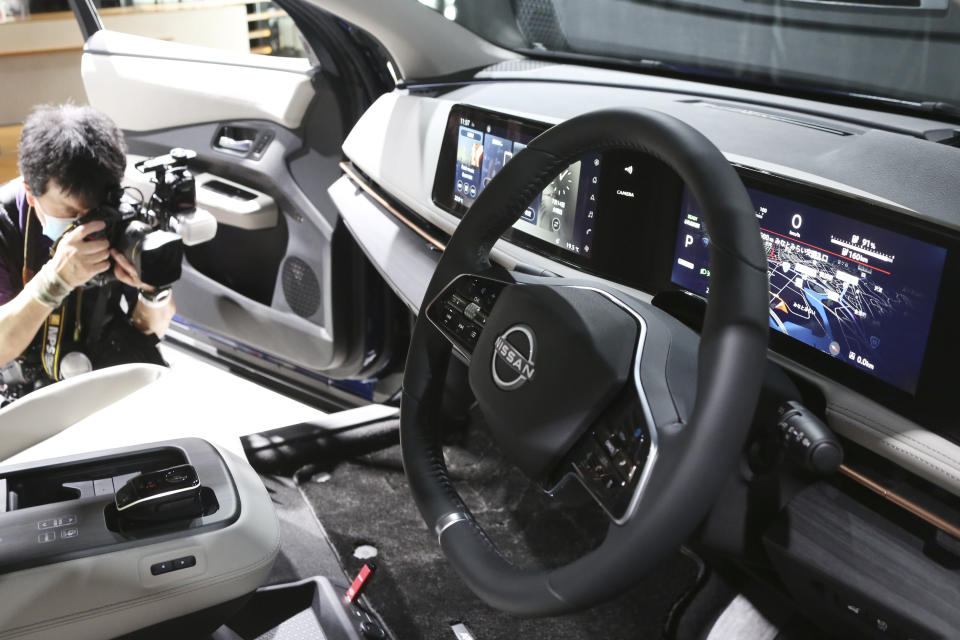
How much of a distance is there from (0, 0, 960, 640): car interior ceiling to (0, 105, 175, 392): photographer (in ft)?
1.15

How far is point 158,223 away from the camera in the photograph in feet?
5.73

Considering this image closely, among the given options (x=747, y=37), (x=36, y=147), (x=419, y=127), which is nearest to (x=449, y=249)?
(x=419, y=127)

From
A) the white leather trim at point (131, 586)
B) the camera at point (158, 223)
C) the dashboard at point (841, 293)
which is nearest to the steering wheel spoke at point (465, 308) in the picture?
the dashboard at point (841, 293)

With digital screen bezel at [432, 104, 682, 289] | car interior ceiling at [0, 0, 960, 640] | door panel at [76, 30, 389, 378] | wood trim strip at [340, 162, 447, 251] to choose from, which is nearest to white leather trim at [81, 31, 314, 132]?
door panel at [76, 30, 389, 378]

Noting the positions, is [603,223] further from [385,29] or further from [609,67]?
[385,29]

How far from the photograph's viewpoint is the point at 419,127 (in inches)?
64.5

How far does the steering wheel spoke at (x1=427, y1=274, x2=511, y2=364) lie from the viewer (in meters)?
0.94

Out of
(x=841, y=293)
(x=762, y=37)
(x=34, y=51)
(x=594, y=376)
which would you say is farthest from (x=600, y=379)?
(x=34, y=51)

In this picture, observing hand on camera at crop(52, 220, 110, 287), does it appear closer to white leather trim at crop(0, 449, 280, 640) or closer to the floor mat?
the floor mat

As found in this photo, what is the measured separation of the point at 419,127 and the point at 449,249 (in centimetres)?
72

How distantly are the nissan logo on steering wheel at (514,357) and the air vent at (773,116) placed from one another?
51cm

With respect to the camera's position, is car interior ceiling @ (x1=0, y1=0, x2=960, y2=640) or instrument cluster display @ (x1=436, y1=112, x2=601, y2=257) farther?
instrument cluster display @ (x1=436, y1=112, x2=601, y2=257)

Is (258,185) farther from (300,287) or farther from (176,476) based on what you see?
(176,476)

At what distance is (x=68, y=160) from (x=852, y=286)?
1.40 m
